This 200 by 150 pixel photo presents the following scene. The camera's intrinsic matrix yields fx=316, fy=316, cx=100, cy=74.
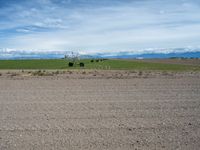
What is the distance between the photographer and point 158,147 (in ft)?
25.6

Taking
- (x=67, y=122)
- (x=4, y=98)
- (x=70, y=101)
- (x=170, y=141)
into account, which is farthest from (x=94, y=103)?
(x=170, y=141)

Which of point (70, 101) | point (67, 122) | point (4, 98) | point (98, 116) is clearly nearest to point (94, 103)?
point (70, 101)

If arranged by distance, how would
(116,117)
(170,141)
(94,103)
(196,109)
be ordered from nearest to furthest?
(170,141), (116,117), (196,109), (94,103)

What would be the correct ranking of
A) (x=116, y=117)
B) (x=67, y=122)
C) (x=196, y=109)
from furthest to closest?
(x=196, y=109) < (x=116, y=117) < (x=67, y=122)

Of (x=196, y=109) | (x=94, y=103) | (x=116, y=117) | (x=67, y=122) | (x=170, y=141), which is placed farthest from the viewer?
(x=94, y=103)

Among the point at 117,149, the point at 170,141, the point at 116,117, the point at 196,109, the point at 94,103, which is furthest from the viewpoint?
the point at 94,103

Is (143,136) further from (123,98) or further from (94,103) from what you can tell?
(123,98)

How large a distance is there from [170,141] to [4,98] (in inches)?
409

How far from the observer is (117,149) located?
25.1ft

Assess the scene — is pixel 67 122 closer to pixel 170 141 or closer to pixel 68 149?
pixel 68 149

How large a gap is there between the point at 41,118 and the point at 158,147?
4.75m

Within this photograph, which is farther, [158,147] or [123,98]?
[123,98]

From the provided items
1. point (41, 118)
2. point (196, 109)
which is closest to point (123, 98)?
point (196, 109)

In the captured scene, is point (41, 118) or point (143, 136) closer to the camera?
point (143, 136)
